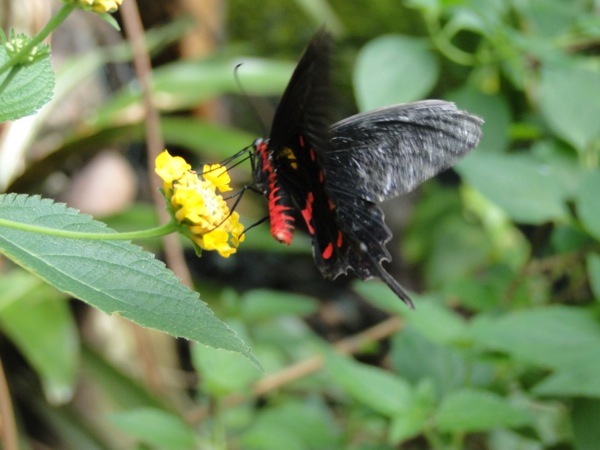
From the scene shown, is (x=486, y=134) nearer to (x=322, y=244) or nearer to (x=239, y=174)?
(x=322, y=244)

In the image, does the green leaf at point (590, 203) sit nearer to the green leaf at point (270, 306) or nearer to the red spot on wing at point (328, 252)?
the red spot on wing at point (328, 252)

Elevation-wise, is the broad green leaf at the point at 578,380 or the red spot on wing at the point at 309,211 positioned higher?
the red spot on wing at the point at 309,211

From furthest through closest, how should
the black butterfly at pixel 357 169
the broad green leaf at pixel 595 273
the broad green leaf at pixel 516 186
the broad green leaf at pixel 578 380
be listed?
the broad green leaf at pixel 516 186 < the broad green leaf at pixel 595 273 < the broad green leaf at pixel 578 380 < the black butterfly at pixel 357 169

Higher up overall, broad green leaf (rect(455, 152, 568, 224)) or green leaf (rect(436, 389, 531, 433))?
broad green leaf (rect(455, 152, 568, 224))

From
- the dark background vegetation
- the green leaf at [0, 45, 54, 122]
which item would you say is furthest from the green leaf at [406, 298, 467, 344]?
the green leaf at [0, 45, 54, 122]

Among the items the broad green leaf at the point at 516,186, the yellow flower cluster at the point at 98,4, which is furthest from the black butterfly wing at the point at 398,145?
the broad green leaf at the point at 516,186

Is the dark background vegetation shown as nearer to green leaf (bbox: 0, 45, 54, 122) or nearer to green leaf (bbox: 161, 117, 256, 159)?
green leaf (bbox: 161, 117, 256, 159)

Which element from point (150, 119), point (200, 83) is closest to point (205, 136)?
point (200, 83)
